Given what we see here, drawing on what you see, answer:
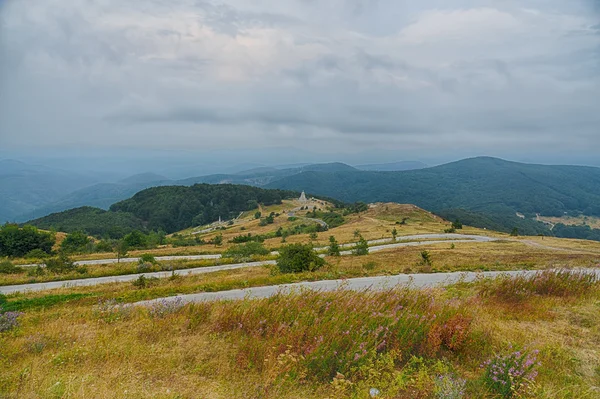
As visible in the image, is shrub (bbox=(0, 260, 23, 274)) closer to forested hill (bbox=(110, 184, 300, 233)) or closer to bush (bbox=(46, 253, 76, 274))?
bush (bbox=(46, 253, 76, 274))

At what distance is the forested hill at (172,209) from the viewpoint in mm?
135875

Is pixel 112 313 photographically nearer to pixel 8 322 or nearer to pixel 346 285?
pixel 8 322

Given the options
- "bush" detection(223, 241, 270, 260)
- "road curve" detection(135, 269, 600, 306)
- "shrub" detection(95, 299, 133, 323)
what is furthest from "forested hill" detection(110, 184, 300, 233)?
"shrub" detection(95, 299, 133, 323)

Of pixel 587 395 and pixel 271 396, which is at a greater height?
pixel 271 396

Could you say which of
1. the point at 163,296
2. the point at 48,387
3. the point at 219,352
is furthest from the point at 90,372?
the point at 163,296

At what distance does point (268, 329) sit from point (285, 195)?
17653 cm

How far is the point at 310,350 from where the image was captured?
18.0ft

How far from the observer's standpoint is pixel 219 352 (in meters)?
5.87

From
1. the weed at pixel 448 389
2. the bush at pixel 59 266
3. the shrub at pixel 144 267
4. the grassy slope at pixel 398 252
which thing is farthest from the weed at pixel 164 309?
the bush at pixel 59 266

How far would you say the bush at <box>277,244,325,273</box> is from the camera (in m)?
18.7

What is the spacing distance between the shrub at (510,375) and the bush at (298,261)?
13577 millimetres

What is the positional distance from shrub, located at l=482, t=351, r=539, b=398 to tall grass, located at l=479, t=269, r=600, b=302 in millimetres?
5212

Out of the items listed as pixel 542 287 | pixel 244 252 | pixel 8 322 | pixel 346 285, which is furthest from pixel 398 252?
pixel 8 322

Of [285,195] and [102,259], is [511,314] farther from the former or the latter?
[285,195]
